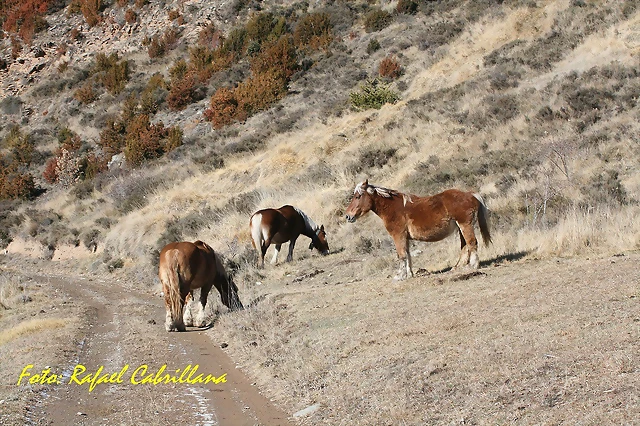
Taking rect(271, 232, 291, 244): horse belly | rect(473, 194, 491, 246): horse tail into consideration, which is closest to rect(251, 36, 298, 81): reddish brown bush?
rect(271, 232, 291, 244): horse belly

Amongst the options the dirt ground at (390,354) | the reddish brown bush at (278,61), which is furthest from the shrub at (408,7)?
the dirt ground at (390,354)

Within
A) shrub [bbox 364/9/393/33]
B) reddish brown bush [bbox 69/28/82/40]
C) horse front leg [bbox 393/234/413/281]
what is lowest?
horse front leg [bbox 393/234/413/281]

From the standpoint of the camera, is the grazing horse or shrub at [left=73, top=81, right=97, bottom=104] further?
shrub at [left=73, top=81, right=97, bottom=104]

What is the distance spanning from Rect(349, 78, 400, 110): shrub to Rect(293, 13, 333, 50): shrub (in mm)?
17804

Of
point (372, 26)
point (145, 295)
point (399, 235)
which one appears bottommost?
point (145, 295)

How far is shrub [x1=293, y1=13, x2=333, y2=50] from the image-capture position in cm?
5231

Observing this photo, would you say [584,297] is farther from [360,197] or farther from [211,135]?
[211,135]

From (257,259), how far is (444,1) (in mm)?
33829

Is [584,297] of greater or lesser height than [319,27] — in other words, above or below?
below

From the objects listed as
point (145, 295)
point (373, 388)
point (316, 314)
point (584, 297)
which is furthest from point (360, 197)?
point (145, 295)

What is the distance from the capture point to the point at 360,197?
40.0ft

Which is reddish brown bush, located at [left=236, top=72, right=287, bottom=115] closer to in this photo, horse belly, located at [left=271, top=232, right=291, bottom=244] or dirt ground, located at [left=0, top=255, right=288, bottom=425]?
horse belly, located at [left=271, top=232, right=291, bottom=244]

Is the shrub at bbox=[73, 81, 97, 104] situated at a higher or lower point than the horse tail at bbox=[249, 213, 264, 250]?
higher

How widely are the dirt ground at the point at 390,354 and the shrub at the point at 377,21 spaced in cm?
3924
